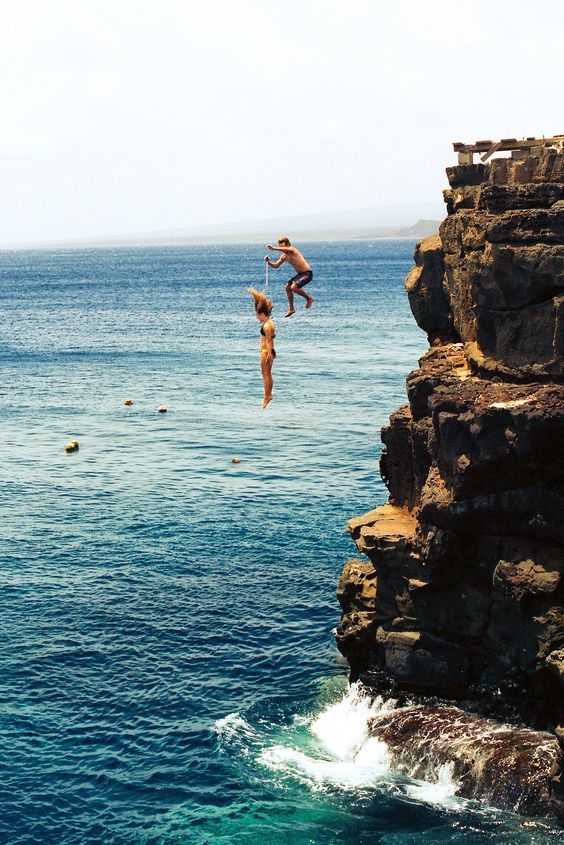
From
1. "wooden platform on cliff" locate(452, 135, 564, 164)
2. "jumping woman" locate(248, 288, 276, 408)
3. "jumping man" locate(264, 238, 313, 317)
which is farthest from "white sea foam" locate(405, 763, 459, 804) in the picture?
"wooden platform on cliff" locate(452, 135, 564, 164)

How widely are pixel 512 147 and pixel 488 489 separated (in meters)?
11.4

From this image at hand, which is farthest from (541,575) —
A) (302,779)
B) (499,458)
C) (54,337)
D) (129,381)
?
(54,337)

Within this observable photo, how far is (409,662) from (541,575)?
6.22m

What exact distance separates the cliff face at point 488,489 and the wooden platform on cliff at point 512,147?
0.52 m

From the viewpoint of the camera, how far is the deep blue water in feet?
107

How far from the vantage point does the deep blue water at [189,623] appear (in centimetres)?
3250

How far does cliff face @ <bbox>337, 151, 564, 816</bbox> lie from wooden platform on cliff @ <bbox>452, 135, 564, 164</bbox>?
525 millimetres

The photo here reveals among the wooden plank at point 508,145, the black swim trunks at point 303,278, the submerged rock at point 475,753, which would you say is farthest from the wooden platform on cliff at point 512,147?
the submerged rock at point 475,753

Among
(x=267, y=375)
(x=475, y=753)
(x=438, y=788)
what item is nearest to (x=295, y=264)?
(x=267, y=375)

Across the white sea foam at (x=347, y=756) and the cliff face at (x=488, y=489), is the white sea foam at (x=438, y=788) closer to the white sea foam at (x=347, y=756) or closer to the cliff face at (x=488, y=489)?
the white sea foam at (x=347, y=756)

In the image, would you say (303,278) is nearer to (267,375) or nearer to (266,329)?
(266,329)

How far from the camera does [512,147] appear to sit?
36500 mm

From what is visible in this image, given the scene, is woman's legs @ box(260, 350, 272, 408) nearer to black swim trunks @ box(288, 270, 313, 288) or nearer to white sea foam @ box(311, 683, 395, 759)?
black swim trunks @ box(288, 270, 313, 288)

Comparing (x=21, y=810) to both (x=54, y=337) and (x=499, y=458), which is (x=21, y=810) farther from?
(x=54, y=337)
